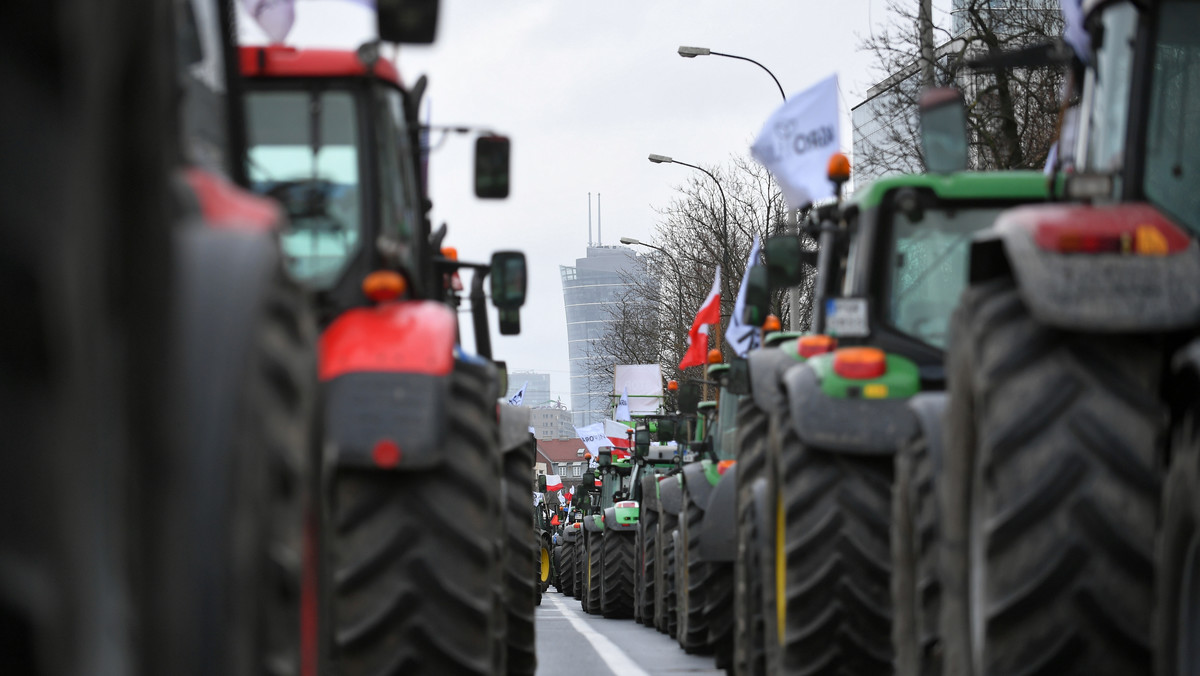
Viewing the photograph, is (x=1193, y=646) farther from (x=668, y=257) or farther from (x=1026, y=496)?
(x=668, y=257)

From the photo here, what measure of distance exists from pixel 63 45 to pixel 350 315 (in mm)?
3897

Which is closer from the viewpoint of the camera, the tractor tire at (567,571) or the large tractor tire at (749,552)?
the large tractor tire at (749,552)

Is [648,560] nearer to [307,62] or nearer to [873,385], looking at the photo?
[873,385]

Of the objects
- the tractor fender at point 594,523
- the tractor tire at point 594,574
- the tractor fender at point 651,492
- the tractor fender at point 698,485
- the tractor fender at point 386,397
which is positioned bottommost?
the tractor tire at point 594,574

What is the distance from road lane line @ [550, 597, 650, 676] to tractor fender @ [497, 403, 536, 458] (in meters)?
5.01

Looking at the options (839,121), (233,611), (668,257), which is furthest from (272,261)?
(668,257)

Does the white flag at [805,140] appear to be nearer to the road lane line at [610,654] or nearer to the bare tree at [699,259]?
the road lane line at [610,654]

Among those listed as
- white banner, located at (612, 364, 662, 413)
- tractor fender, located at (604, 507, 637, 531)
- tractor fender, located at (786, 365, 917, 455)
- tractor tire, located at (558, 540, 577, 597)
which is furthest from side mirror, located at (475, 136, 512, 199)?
white banner, located at (612, 364, 662, 413)

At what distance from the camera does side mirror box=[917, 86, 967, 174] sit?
15.8ft

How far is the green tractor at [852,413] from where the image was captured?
21.6 feet

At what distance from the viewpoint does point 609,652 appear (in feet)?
50.5

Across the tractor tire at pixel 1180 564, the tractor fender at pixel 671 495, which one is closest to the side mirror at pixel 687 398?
the tractor fender at pixel 671 495

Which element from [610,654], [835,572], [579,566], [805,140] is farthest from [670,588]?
[579,566]

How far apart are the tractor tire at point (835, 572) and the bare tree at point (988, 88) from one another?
1918cm
